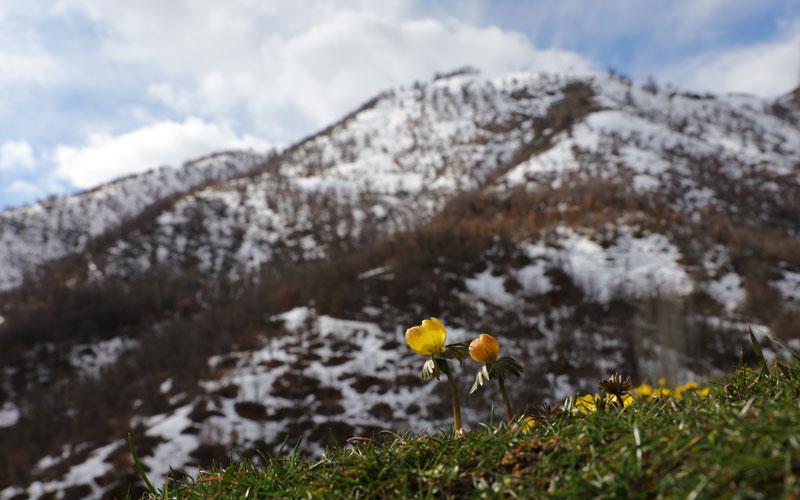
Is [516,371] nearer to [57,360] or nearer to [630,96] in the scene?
[57,360]

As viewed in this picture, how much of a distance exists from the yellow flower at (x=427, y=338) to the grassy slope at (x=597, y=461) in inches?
10.3

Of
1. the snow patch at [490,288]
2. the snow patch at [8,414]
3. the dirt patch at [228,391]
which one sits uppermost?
the snow patch at [490,288]

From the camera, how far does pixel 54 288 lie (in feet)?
100

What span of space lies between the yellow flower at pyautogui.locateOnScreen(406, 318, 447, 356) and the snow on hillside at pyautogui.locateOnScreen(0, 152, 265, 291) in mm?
53023

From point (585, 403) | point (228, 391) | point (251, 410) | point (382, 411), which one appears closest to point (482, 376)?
point (585, 403)

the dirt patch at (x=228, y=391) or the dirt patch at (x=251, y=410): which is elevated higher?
the dirt patch at (x=228, y=391)

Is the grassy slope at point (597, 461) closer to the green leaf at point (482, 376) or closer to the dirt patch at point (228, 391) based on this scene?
the green leaf at point (482, 376)

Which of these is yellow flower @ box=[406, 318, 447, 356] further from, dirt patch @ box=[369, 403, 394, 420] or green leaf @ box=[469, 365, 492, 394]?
dirt patch @ box=[369, 403, 394, 420]

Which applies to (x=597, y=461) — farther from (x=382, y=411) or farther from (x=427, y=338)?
(x=382, y=411)

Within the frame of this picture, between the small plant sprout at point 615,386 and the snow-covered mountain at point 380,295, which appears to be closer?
the small plant sprout at point 615,386

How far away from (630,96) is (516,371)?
248ft

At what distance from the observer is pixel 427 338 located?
1.38 metres

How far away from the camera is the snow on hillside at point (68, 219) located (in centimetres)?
5266

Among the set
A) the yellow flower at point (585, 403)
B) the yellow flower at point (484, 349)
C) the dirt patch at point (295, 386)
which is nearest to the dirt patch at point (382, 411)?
the dirt patch at point (295, 386)
